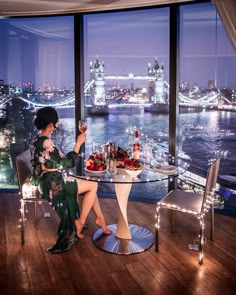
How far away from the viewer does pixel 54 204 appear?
3.17m

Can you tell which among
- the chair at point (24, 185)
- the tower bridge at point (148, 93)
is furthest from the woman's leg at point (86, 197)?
the tower bridge at point (148, 93)

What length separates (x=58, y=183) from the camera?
3.14 meters

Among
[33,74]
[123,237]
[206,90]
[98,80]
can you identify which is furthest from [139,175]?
[33,74]

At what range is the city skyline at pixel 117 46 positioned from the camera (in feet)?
13.6

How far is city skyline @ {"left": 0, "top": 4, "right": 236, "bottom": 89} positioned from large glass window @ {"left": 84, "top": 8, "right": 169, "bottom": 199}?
0.01m

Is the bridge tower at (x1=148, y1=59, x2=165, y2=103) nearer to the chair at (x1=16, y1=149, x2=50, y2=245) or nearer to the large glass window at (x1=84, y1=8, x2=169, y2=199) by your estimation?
the large glass window at (x1=84, y1=8, x2=169, y2=199)

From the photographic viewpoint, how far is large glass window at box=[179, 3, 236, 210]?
4102 millimetres

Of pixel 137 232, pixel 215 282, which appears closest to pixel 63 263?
pixel 137 232

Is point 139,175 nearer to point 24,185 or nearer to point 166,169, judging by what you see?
point 166,169

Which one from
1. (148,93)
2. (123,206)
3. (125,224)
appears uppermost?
(148,93)

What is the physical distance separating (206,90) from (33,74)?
2275 millimetres

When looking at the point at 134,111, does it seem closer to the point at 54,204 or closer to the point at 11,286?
the point at 54,204

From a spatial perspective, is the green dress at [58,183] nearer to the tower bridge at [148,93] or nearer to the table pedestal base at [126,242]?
the table pedestal base at [126,242]

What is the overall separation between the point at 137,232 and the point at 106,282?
3.11 ft
